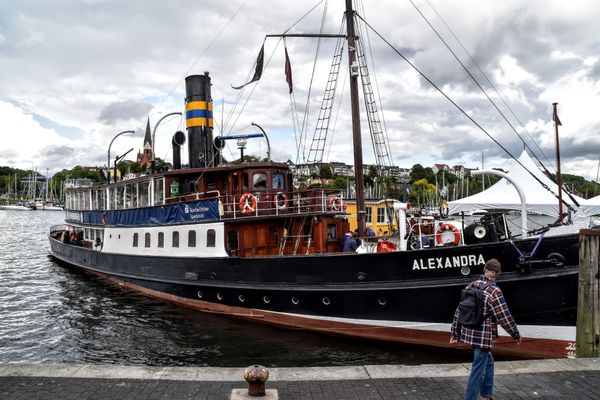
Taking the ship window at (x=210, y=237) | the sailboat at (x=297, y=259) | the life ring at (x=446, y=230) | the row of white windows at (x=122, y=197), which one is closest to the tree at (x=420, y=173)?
the row of white windows at (x=122, y=197)

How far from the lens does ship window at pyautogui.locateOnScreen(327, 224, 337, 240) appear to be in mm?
14734

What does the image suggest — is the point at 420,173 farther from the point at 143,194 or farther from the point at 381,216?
the point at 143,194

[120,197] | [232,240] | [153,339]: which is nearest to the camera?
[153,339]

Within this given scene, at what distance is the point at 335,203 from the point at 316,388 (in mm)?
9102

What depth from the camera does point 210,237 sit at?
15.0 meters

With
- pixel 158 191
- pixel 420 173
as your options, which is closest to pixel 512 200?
pixel 158 191

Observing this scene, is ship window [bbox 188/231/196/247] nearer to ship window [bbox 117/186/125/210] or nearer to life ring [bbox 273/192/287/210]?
life ring [bbox 273/192/287/210]

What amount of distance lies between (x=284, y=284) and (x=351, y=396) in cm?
723

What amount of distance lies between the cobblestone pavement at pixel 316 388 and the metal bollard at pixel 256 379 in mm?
370

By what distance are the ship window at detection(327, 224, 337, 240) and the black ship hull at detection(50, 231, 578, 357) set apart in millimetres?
2353

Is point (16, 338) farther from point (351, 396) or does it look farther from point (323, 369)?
point (351, 396)

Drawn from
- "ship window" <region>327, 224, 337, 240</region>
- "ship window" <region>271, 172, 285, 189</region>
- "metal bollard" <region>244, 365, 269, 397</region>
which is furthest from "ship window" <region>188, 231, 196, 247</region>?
"metal bollard" <region>244, 365, 269, 397</region>

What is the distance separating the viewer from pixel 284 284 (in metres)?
13.0

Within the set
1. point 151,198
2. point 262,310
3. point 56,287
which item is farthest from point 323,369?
point 56,287
